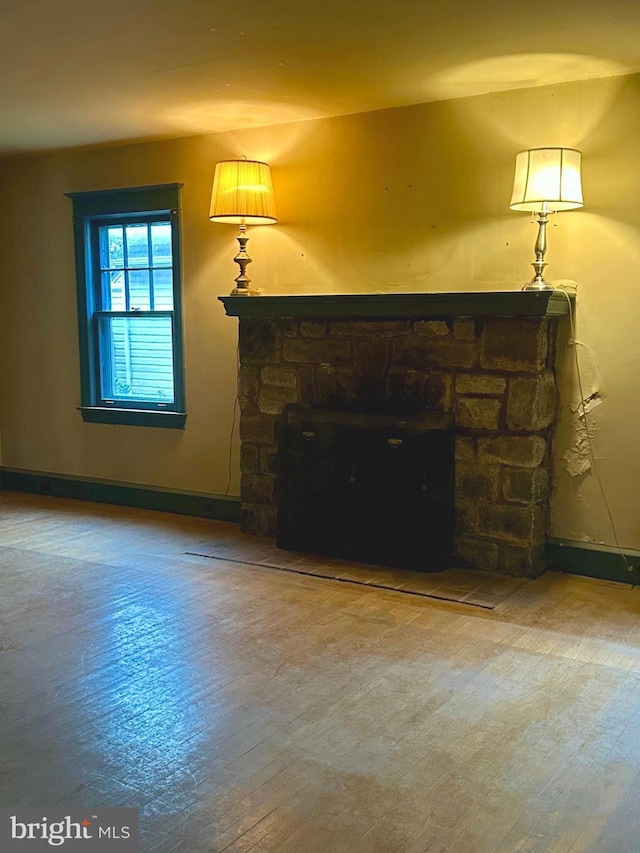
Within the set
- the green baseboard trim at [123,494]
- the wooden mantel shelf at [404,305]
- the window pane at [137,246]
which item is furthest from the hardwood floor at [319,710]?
the window pane at [137,246]

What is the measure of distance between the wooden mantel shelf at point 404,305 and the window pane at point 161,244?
2.77 ft

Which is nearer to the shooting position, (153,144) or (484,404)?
(484,404)

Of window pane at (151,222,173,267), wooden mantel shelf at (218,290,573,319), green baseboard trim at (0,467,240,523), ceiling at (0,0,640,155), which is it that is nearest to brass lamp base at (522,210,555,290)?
wooden mantel shelf at (218,290,573,319)

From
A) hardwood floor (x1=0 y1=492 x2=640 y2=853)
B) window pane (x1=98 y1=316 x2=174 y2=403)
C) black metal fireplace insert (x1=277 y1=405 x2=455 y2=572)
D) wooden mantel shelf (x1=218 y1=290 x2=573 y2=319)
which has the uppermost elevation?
wooden mantel shelf (x1=218 y1=290 x2=573 y2=319)

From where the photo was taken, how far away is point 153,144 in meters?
5.18

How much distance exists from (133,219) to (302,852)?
440 centimetres

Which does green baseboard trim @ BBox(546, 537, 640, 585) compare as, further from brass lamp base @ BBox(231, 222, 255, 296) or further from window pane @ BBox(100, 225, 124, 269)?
window pane @ BBox(100, 225, 124, 269)

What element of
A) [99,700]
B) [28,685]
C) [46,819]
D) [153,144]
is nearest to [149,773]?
[46,819]

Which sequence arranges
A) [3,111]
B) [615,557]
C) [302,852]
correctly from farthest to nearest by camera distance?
[3,111] → [615,557] → [302,852]

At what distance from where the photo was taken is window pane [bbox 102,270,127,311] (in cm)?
552

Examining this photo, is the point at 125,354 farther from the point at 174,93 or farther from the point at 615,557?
the point at 615,557

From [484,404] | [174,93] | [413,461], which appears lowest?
[413,461]

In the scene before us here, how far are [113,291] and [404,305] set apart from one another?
7.93ft

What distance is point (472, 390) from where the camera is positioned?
13.4 feet
